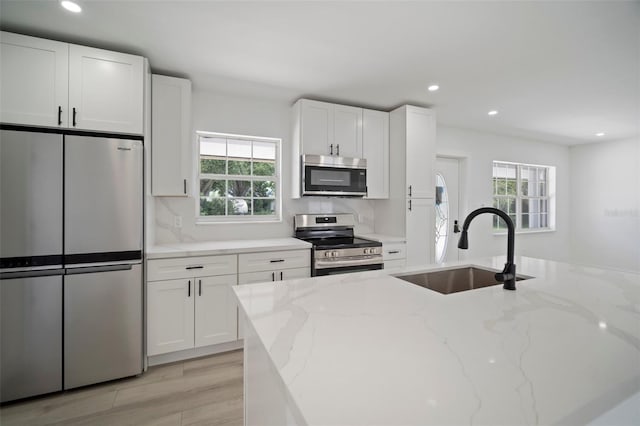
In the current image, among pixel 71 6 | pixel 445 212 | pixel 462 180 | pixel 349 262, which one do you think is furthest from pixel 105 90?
pixel 462 180

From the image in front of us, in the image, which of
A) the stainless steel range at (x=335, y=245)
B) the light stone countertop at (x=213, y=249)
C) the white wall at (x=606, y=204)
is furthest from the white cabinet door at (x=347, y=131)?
the white wall at (x=606, y=204)

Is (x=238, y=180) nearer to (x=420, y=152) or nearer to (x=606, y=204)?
(x=420, y=152)

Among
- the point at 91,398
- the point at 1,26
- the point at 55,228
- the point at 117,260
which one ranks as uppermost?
the point at 1,26

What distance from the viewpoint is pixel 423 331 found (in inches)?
32.4

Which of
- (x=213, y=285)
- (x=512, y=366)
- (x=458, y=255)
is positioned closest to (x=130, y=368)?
(x=213, y=285)

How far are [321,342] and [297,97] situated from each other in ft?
9.66

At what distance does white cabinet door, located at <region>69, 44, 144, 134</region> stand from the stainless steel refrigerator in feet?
0.50

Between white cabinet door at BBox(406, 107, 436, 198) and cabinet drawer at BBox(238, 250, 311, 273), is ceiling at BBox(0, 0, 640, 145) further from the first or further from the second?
cabinet drawer at BBox(238, 250, 311, 273)

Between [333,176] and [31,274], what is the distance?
2.57 metres

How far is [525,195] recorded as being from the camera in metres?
5.32

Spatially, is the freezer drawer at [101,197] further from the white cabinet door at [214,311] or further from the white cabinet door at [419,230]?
the white cabinet door at [419,230]

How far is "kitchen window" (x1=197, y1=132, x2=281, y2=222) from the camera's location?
3152mm

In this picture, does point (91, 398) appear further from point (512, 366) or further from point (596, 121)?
point (596, 121)

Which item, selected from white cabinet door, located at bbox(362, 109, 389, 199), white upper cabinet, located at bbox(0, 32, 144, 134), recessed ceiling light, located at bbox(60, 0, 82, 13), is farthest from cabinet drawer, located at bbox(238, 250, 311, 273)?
recessed ceiling light, located at bbox(60, 0, 82, 13)
